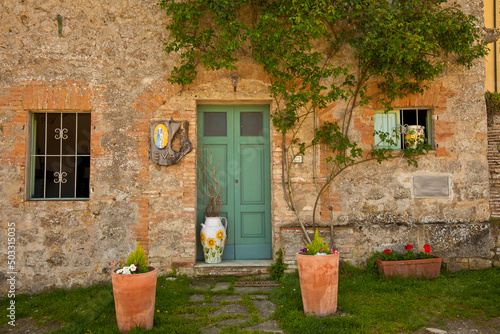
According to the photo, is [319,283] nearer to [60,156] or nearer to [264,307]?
[264,307]

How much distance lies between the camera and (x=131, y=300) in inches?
134

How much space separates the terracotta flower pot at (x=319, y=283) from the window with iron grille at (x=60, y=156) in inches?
131

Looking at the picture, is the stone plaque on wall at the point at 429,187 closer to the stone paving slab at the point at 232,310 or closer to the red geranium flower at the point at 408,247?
the red geranium flower at the point at 408,247

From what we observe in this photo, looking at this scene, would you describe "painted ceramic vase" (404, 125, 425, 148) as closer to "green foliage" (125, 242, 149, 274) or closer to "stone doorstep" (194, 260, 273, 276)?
"stone doorstep" (194, 260, 273, 276)

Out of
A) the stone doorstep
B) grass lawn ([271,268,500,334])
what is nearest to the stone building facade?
the stone doorstep

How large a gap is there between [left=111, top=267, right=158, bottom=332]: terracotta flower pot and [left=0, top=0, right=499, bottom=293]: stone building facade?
1.66 metres

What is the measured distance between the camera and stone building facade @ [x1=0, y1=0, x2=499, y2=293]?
199 inches

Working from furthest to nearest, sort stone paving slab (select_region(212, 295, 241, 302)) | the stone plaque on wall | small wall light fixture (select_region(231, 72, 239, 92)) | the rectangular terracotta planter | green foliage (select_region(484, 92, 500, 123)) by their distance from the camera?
green foliage (select_region(484, 92, 500, 123))
the stone plaque on wall
small wall light fixture (select_region(231, 72, 239, 92))
the rectangular terracotta planter
stone paving slab (select_region(212, 295, 241, 302))

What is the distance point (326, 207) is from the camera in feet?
17.4

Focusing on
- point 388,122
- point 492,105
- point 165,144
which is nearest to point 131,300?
point 165,144

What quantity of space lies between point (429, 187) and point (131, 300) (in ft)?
14.0

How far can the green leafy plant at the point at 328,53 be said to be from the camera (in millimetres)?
4773

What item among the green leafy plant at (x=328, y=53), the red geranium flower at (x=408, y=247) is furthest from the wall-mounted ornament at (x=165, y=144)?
the red geranium flower at (x=408, y=247)

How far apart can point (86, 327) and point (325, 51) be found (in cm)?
456
